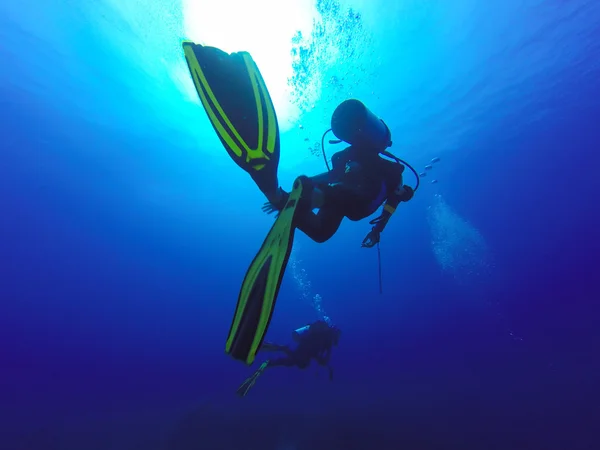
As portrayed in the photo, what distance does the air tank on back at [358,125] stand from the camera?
330cm

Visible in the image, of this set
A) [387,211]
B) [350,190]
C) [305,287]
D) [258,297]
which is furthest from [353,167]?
[305,287]

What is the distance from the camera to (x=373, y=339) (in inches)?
1710

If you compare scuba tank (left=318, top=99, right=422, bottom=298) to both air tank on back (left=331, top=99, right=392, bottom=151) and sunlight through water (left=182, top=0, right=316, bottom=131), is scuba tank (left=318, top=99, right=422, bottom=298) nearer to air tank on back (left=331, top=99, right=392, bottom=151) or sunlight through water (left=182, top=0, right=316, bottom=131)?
air tank on back (left=331, top=99, right=392, bottom=151)

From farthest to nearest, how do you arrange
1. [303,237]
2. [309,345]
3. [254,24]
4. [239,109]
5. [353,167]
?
[303,237] < [254,24] < [309,345] < [353,167] < [239,109]

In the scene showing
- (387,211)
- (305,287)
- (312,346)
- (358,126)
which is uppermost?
(305,287)

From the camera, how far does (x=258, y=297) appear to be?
7.49 feet

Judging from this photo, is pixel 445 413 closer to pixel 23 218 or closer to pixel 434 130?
pixel 434 130

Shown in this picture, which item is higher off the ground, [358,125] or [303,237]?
[303,237]

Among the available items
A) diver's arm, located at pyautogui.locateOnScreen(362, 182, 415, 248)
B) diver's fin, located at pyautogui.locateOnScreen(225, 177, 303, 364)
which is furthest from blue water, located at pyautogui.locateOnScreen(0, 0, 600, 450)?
diver's fin, located at pyautogui.locateOnScreen(225, 177, 303, 364)

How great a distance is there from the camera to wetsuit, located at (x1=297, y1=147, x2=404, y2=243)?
123 inches

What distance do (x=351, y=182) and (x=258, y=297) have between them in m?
1.79

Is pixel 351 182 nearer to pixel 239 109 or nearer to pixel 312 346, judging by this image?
pixel 239 109

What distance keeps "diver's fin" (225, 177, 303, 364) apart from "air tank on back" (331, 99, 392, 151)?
1.44 metres

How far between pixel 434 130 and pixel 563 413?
17980mm
